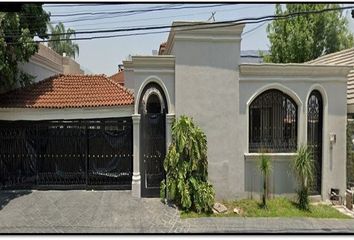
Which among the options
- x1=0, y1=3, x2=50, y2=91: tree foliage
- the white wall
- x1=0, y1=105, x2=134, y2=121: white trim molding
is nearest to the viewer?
the white wall

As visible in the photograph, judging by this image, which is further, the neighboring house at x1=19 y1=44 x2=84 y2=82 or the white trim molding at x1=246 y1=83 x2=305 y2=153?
the neighboring house at x1=19 y1=44 x2=84 y2=82

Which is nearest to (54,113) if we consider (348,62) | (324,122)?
(324,122)

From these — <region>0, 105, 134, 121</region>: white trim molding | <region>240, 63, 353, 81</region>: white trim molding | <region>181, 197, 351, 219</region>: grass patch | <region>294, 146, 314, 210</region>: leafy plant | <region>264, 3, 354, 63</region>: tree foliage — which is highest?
<region>264, 3, 354, 63</region>: tree foliage

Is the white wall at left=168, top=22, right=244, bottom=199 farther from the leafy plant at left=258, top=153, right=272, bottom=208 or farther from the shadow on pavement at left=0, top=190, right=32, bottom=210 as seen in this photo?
the shadow on pavement at left=0, top=190, right=32, bottom=210

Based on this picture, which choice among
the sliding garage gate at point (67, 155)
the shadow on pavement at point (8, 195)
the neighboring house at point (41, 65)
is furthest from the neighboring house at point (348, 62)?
the neighboring house at point (41, 65)

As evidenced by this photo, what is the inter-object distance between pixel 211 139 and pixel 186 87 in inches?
53.7

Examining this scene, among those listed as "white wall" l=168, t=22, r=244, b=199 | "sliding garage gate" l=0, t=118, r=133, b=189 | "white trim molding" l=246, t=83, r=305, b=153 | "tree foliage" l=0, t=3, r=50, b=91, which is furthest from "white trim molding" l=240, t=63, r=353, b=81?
"tree foliage" l=0, t=3, r=50, b=91

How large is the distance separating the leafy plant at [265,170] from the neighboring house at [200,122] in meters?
0.24

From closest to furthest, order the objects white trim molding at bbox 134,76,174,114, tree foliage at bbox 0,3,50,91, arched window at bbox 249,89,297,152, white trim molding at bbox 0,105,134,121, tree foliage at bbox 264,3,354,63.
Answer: white trim molding at bbox 134,76,174,114, tree foliage at bbox 0,3,50,91, arched window at bbox 249,89,297,152, white trim molding at bbox 0,105,134,121, tree foliage at bbox 264,3,354,63

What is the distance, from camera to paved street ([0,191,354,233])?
625 centimetres

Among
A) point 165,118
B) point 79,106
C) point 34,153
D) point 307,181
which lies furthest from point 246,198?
point 34,153

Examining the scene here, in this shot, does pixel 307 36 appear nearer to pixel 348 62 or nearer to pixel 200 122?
pixel 348 62

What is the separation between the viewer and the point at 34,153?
8.60 metres

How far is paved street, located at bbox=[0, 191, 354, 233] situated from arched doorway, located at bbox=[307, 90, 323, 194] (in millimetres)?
1520
